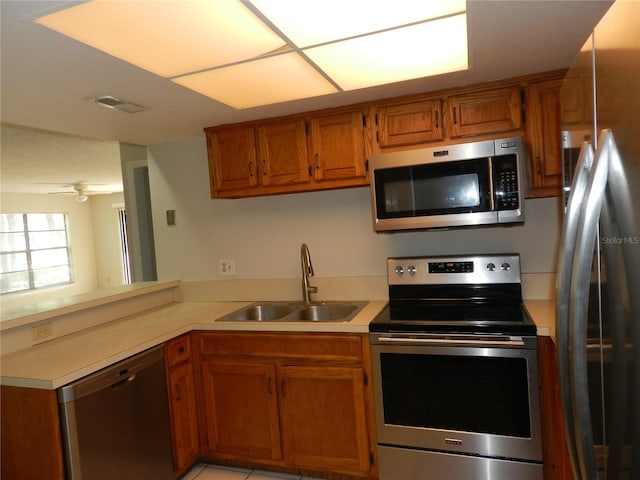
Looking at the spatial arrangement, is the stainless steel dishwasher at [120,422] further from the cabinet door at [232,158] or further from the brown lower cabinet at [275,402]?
the cabinet door at [232,158]

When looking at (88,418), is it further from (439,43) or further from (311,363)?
(439,43)

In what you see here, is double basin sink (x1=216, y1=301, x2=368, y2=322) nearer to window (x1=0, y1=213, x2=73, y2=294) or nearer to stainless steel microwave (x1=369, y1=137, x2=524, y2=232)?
stainless steel microwave (x1=369, y1=137, x2=524, y2=232)

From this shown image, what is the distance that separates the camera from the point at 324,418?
219cm

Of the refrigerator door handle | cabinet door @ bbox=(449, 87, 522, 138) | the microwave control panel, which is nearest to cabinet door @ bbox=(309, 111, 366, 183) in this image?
cabinet door @ bbox=(449, 87, 522, 138)

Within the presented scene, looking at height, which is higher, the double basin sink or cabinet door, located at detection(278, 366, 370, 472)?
the double basin sink


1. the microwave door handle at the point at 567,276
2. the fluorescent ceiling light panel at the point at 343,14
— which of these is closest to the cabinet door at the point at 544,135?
the fluorescent ceiling light panel at the point at 343,14

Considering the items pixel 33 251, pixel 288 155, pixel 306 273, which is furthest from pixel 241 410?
pixel 33 251

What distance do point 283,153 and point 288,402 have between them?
4.74 feet

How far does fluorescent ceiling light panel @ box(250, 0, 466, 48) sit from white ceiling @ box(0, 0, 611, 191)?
63 mm

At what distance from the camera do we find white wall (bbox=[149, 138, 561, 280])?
237 cm

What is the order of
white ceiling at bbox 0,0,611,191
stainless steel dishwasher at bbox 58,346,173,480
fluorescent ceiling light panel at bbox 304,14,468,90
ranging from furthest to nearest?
stainless steel dishwasher at bbox 58,346,173,480 → fluorescent ceiling light panel at bbox 304,14,468,90 → white ceiling at bbox 0,0,611,191

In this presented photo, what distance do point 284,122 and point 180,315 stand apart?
139 centimetres

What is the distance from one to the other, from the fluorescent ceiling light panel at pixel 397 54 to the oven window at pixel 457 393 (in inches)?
53.5

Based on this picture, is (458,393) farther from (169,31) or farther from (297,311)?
(169,31)
